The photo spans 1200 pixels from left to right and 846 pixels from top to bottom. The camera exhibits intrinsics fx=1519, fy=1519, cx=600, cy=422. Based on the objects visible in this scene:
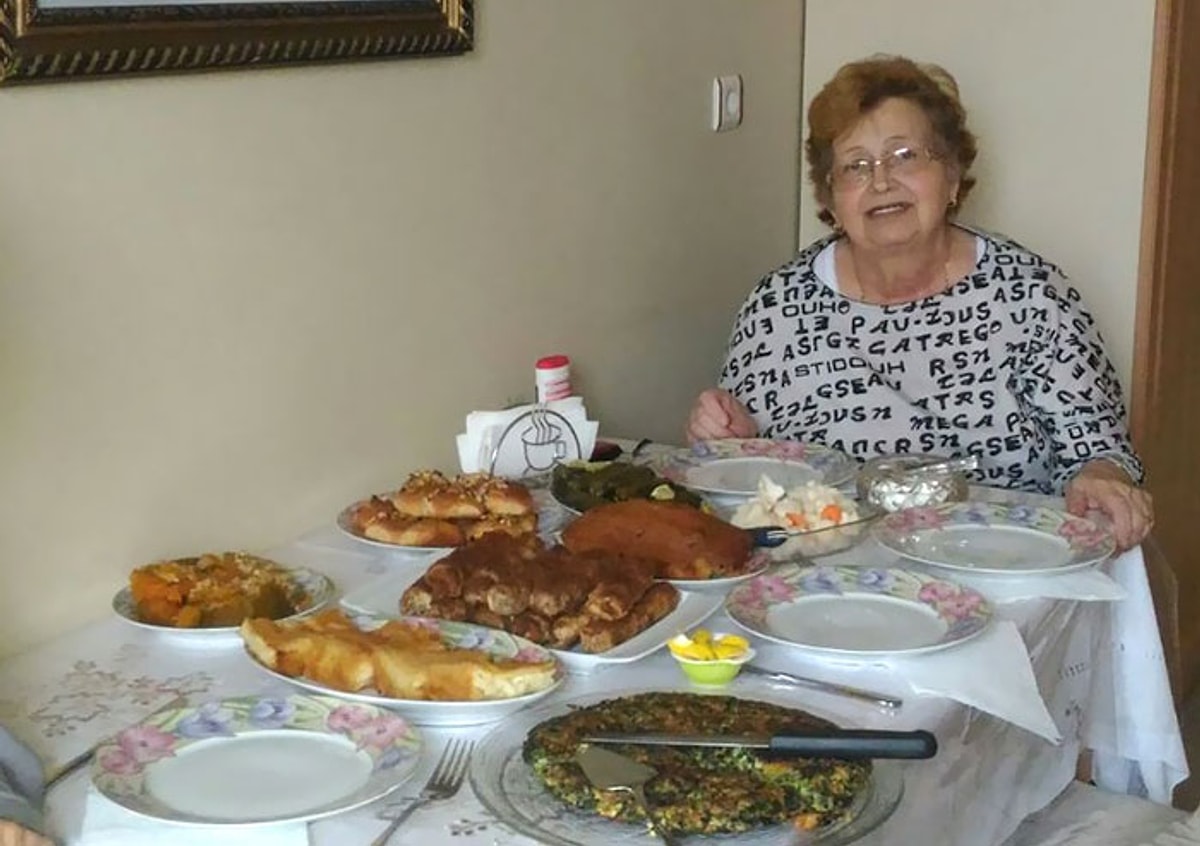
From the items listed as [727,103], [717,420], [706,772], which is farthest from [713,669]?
[727,103]

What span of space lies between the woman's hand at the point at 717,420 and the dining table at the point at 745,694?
1.42ft

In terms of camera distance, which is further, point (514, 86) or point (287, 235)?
point (514, 86)

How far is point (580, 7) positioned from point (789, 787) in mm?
1253

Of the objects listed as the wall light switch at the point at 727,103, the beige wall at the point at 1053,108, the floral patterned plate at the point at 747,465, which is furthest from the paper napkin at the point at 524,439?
the beige wall at the point at 1053,108

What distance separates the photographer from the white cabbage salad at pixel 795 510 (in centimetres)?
159

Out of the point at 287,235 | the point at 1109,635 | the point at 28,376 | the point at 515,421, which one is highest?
the point at 287,235

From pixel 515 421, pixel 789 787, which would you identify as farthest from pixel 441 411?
pixel 789 787

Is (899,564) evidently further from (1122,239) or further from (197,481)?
(1122,239)

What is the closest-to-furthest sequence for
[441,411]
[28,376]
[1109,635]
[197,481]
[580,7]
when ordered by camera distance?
1. [28,376]
2. [197,481]
3. [1109,635]
4. [441,411]
5. [580,7]

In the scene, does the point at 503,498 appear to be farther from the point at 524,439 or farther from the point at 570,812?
the point at 570,812

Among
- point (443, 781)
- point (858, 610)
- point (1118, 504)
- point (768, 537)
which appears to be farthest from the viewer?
point (1118, 504)

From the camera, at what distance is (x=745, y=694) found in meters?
1.21

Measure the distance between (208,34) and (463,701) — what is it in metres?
0.68

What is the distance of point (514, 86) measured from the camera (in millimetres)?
1869
